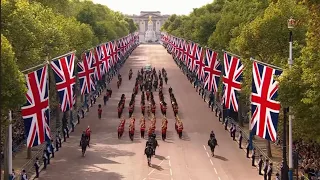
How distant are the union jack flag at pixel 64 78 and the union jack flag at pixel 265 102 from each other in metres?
11.1

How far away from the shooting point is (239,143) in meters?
37.8

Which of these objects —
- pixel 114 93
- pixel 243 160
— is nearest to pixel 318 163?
pixel 243 160

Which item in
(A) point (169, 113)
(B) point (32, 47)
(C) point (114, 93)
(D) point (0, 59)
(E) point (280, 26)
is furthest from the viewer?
(C) point (114, 93)

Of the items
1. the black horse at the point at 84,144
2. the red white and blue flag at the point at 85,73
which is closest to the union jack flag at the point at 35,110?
the black horse at the point at 84,144

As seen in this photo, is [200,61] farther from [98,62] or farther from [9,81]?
[9,81]

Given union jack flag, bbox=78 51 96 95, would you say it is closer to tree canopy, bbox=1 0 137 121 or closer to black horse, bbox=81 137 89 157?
tree canopy, bbox=1 0 137 121

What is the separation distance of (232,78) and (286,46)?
3845 millimetres

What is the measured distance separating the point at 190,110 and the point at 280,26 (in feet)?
77.0

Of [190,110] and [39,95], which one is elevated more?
[39,95]

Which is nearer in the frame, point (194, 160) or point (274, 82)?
point (274, 82)

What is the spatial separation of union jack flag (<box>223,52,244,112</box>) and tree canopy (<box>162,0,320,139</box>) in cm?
100

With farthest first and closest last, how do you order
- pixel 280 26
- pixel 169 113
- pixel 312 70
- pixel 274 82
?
pixel 169 113 → pixel 280 26 → pixel 274 82 → pixel 312 70

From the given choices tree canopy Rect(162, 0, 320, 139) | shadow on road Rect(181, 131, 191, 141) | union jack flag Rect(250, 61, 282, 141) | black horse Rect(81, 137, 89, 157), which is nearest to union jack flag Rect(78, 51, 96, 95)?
shadow on road Rect(181, 131, 191, 141)

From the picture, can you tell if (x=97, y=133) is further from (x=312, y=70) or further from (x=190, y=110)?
(x=312, y=70)
